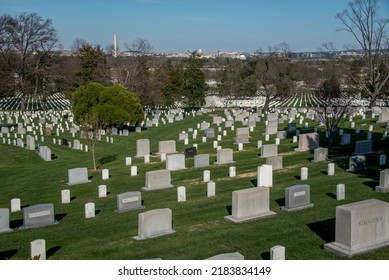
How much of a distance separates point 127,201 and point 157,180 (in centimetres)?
320

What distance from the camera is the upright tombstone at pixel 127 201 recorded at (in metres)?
16.0

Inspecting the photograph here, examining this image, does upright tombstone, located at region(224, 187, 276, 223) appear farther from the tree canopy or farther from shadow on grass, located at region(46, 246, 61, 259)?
the tree canopy

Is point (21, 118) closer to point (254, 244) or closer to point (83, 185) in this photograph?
point (83, 185)

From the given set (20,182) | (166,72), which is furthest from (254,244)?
(166,72)

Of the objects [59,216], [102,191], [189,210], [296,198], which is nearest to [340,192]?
[296,198]

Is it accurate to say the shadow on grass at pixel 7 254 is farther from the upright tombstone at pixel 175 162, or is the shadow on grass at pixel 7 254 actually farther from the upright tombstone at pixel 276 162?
the upright tombstone at pixel 276 162

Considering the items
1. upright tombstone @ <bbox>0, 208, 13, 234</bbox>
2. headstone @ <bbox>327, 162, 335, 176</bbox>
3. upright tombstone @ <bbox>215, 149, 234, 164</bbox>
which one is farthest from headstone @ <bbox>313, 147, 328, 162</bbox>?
upright tombstone @ <bbox>0, 208, 13, 234</bbox>

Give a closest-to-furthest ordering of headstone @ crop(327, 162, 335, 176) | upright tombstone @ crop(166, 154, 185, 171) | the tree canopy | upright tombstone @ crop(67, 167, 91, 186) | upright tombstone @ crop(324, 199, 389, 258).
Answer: upright tombstone @ crop(324, 199, 389, 258)
headstone @ crop(327, 162, 335, 176)
upright tombstone @ crop(67, 167, 91, 186)
upright tombstone @ crop(166, 154, 185, 171)
the tree canopy

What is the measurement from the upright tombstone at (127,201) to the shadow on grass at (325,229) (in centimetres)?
626

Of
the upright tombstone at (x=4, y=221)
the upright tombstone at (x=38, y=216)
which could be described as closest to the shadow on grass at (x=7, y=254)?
the upright tombstone at (x=4, y=221)

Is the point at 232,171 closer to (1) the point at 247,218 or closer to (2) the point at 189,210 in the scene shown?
(2) the point at 189,210

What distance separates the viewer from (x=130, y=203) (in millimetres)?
16125

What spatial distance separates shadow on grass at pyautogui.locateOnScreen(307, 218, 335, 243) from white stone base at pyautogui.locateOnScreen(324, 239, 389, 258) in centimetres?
68

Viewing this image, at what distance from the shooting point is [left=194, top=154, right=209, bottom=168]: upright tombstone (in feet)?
76.2
